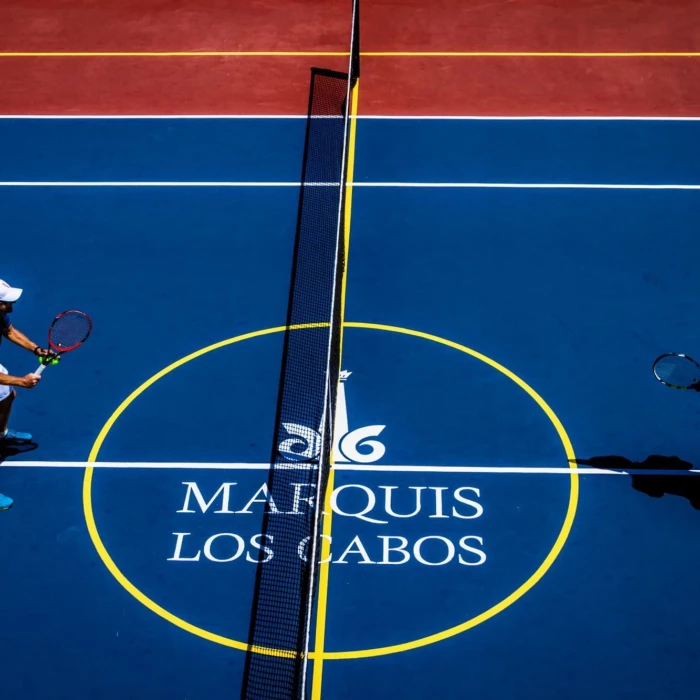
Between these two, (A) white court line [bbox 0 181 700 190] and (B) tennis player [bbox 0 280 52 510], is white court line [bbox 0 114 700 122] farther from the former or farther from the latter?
(B) tennis player [bbox 0 280 52 510]

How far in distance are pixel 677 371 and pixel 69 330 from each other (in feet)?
23.9

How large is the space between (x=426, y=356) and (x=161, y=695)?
5.39m

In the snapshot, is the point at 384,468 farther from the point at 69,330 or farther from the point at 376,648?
the point at 69,330

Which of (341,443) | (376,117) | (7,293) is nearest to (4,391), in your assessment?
(7,293)

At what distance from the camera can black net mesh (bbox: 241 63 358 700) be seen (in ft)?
33.4

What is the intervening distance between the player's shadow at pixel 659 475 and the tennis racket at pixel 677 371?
3.35 feet

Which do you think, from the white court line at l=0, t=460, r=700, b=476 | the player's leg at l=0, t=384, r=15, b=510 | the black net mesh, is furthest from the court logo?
the player's leg at l=0, t=384, r=15, b=510

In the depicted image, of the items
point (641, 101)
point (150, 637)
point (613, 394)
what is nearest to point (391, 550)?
point (150, 637)

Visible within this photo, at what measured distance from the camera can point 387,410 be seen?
41.3 ft

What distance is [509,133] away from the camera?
1677 cm

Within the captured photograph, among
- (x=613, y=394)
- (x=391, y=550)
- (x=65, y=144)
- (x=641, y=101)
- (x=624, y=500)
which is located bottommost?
(x=391, y=550)

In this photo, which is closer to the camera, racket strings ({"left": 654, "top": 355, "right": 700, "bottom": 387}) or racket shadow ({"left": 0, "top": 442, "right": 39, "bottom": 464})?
racket strings ({"left": 654, "top": 355, "right": 700, "bottom": 387})

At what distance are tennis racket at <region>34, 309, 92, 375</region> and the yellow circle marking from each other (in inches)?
39.1

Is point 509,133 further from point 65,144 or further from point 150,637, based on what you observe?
point 150,637
